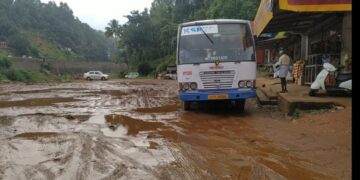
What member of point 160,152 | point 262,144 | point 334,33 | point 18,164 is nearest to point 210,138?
point 262,144

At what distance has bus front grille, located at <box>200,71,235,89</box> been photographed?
1147cm

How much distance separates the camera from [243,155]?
6.58 m

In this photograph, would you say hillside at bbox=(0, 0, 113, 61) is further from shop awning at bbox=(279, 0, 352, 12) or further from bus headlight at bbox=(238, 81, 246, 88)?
shop awning at bbox=(279, 0, 352, 12)

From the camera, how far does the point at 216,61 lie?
11.5 meters

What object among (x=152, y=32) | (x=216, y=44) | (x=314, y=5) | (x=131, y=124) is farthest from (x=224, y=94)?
(x=152, y=32)

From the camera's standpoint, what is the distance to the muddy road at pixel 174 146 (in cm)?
558

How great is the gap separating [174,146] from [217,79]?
177 inches

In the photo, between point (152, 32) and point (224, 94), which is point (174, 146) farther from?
point (152, 32)

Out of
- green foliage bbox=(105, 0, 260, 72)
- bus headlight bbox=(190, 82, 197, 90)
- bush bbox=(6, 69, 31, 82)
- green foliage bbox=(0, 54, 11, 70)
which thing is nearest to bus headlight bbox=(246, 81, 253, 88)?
bus headlight bbox=(190, 82, 197, 90)

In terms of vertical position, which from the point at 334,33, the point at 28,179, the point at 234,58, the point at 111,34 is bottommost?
the point at 28,179

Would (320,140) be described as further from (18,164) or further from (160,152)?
(18,164)

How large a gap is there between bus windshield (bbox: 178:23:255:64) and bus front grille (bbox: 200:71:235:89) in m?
0.38

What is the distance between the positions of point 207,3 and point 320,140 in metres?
58.8

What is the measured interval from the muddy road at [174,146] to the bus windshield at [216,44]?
5.62 ft
